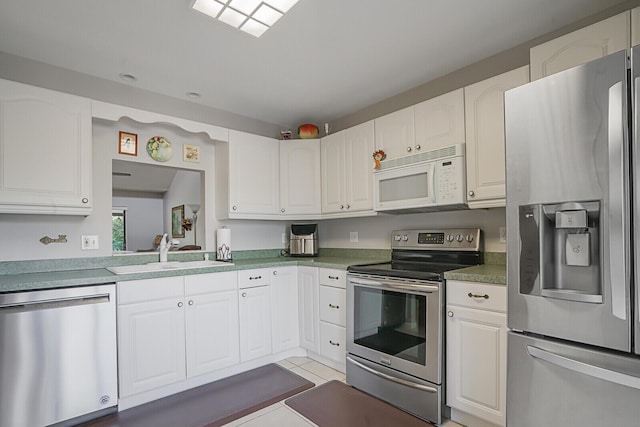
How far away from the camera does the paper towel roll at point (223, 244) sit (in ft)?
10.4

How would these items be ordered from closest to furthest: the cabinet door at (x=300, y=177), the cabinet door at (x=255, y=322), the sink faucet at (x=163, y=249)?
1. the cabinet door at (x=255, y=322)
2. the sink faucet at (x=163, y=249)
3. the cabinet door at (x=300, y=177)

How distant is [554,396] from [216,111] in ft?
10.9

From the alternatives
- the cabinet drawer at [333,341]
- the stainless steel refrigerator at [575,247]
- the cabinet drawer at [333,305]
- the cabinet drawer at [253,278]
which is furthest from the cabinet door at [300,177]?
the stainless steel refrigerator at [575,247]

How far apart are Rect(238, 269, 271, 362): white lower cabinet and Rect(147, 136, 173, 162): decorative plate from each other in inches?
50.3

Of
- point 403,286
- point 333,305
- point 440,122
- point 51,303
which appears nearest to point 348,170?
point 440,122

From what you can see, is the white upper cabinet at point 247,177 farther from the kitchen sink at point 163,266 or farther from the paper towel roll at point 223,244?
the kitchen sink at point 163,266

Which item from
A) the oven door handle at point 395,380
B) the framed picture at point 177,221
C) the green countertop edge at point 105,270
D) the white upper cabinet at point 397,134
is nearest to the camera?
the green countertop edge at point 105,270

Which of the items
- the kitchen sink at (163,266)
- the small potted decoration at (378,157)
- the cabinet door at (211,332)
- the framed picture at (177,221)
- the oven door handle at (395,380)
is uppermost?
the small potted decoration at (378,157)

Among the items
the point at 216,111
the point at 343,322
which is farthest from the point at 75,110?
the point at 343,322

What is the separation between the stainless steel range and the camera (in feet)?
6.61

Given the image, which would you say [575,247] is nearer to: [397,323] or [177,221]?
[397,323]

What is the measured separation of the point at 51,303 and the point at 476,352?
2.46 m

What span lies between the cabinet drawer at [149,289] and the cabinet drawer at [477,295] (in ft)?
6.12

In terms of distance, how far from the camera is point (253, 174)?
10.7 feet
